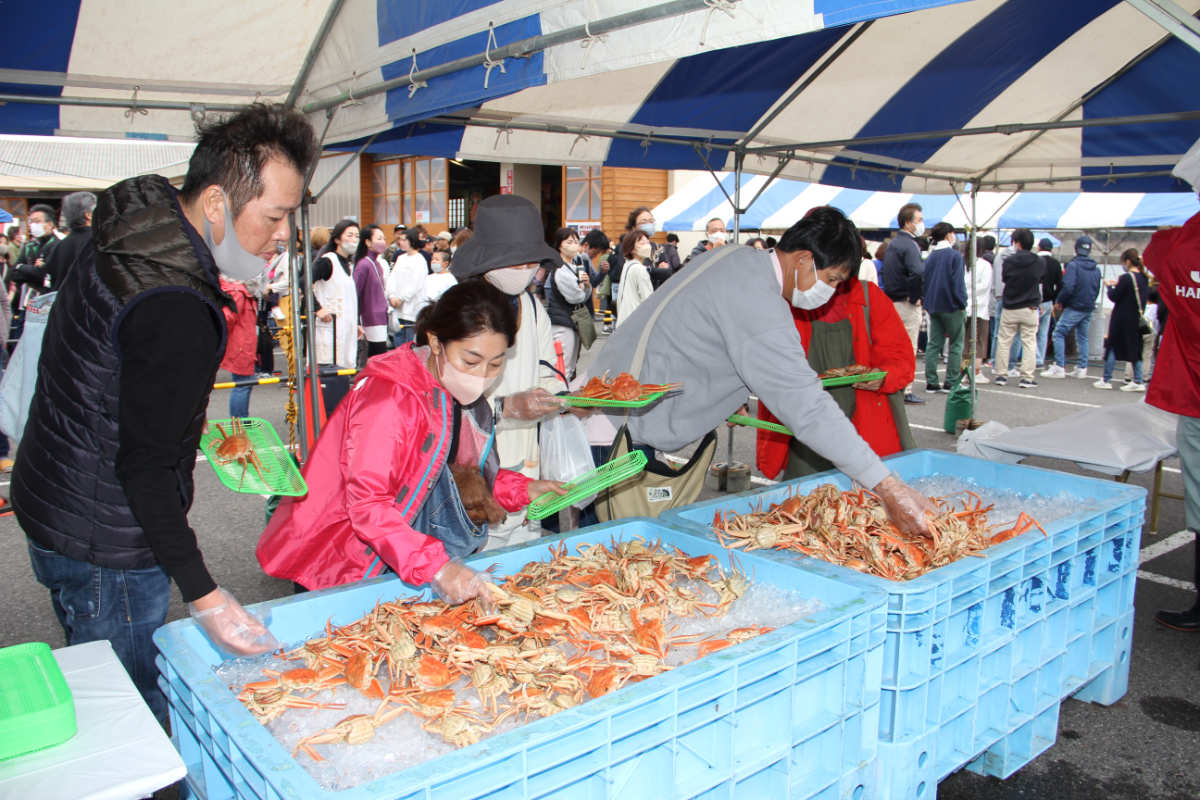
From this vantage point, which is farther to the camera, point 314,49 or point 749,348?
point 314,49

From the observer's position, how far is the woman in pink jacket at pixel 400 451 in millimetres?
1973

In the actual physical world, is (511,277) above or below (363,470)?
above

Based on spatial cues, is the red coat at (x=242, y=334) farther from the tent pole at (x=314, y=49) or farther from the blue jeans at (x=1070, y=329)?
the blue jeans at (x=1070, y=329)

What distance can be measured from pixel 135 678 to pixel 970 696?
6.54 ft

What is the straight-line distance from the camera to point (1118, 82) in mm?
5688

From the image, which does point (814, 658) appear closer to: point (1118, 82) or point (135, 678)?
point (135, 678)

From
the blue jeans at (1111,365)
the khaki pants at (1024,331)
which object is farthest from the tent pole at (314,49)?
the blue jeans at (1111,365)

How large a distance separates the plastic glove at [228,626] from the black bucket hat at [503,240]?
1.88m

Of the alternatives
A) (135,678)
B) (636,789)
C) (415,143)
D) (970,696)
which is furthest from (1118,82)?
(135,678)

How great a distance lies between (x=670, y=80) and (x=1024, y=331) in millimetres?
8298

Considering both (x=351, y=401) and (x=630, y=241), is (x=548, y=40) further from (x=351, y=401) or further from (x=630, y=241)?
(x=630, y=241)

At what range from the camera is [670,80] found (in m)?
4.96

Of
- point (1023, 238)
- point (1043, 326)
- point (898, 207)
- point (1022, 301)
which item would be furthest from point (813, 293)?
point (898, 207)

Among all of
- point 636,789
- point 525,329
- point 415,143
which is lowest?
point 636,789
